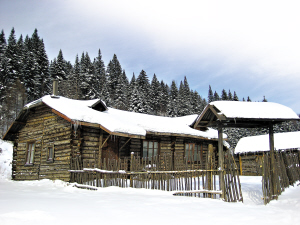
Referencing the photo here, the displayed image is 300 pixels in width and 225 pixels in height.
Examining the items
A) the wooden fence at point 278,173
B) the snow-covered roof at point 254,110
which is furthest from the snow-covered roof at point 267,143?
the wooden fence at point 278,173

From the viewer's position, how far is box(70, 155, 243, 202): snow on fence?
332 inches

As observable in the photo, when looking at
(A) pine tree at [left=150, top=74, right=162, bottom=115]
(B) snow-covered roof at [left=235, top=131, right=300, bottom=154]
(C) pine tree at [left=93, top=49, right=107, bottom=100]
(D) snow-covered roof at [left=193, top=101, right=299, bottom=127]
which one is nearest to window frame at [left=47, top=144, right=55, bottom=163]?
(D) snow-covered roof at [left=193, top=101, right=299, bottom=127]

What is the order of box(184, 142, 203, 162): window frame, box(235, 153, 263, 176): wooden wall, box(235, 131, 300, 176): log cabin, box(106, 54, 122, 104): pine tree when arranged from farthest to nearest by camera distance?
1. box(106, 54, 122, 104): pine tree
2. box(235, 153, 263, 176): wooden wall
3. box(235, 131, 300, 176): log cabin
4. box(184, 142, 203, 162): window frame

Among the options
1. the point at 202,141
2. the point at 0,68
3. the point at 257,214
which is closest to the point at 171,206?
the point at 257,214

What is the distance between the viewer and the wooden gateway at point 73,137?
14.4 metres

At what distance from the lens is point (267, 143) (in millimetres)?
28812

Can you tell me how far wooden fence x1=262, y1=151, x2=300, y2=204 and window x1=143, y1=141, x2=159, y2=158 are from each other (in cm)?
975

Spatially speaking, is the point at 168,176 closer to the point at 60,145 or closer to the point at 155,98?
the point at 60,145

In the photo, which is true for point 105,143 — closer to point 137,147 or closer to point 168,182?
point 137,147

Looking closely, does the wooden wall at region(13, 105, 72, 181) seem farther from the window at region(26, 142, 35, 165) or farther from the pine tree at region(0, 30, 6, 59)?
the pine tree at region(0, 30, 6, 59)

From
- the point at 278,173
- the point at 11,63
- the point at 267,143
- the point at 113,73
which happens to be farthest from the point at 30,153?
the point at 113,73

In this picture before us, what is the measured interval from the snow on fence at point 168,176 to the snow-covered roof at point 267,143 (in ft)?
64.9

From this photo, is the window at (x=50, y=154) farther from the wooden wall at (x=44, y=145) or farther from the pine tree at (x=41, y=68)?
the pine tree at (x=41, y=68)

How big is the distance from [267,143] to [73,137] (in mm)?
23408
